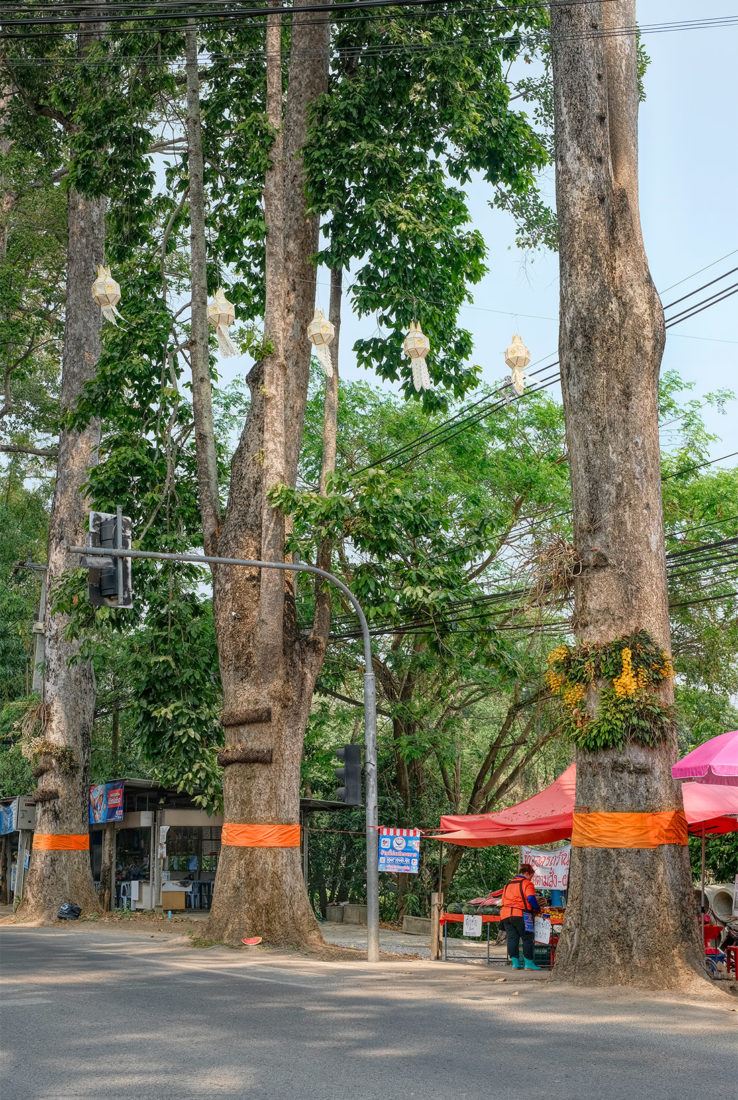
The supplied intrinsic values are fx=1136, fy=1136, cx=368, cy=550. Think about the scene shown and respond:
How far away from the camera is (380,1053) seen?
304 inches

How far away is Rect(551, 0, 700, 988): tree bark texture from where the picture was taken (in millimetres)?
11305

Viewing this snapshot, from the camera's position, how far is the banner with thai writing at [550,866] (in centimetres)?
2056

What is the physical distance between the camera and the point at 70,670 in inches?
983

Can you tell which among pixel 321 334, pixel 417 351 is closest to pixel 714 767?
pixel 417 351

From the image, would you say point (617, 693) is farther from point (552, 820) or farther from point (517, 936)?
point (517, 936)

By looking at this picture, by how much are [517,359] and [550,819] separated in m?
6.26

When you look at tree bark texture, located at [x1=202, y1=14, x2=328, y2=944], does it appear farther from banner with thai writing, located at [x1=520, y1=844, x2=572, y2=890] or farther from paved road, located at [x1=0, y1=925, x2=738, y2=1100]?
banner with thai writing, located at [x1=520, y1=844, x2=572, y2=890]

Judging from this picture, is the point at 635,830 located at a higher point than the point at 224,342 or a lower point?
lower

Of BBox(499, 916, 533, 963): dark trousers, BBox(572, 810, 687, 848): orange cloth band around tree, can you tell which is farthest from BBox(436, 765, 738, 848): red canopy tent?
BBox(572, 810, 687, 848): orange cloth band around tree

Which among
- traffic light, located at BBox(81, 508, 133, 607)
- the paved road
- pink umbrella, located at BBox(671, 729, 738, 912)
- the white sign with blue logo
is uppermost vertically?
traffic light, located at BBox(81, 508, 133, 607)

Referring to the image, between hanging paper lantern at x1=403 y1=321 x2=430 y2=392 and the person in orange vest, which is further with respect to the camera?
the person in orange vest

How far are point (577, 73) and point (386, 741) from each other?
2205 centimetres

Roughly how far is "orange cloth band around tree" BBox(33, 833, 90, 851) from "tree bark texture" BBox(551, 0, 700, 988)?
50.1ft

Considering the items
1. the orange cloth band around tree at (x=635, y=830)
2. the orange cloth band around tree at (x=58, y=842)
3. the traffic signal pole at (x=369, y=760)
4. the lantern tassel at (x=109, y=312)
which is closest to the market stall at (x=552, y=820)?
the traffic signal pole at (x=369, y=760)
